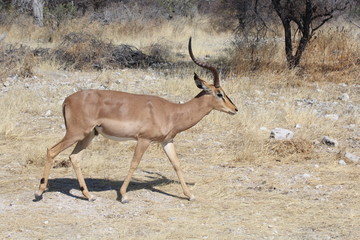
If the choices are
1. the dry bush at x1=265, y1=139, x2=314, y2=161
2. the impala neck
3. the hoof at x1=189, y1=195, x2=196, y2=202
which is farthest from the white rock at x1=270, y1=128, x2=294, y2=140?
the hoof at x1=189, y1=195, x2=196, y2=202

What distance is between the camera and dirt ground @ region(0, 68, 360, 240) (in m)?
6.11

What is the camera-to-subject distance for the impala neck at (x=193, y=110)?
24.1 feet

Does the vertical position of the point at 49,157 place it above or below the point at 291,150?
above

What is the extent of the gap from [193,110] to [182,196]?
106 cm

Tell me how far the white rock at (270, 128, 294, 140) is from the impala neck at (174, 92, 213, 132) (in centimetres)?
283

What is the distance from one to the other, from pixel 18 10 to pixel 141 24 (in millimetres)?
6243

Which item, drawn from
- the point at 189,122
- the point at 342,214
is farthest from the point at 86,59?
the point at 342,214

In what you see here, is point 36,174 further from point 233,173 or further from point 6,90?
point 6,90

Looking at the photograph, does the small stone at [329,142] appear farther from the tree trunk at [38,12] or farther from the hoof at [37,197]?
the tree trunk at [38,12]

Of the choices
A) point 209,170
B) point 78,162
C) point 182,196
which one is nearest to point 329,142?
point 209,170

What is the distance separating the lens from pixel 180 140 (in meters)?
10.2

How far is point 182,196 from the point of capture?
7.37m

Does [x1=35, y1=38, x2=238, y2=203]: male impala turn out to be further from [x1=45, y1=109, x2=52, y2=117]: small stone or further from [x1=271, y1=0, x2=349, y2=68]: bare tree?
[x1=271, y1=0, x2=349, y2=68]: bare tree

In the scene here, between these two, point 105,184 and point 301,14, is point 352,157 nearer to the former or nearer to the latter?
point 105,184
